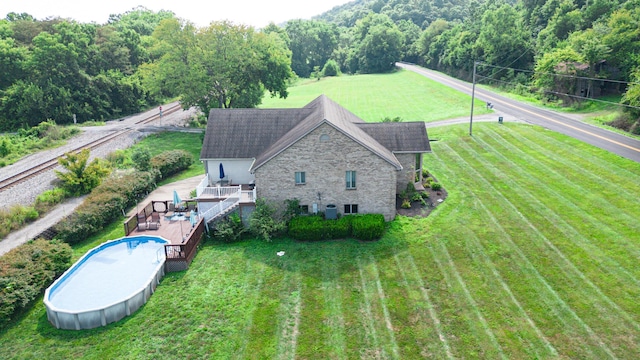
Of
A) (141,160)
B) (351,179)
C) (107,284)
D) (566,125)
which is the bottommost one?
(107,284)

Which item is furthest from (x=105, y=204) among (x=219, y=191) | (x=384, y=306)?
(x=384, y=306)

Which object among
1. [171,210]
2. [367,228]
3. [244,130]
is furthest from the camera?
[244,130]

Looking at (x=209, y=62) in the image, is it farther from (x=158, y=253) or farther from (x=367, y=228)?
(x=367, y=228)

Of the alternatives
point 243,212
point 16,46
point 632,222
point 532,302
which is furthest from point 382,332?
point 16,46

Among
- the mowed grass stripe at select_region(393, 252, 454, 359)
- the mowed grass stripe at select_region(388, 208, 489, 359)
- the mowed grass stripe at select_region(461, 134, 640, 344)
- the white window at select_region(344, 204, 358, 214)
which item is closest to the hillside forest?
the mowed grass stripe at select_region(461, 134, 640, 344)

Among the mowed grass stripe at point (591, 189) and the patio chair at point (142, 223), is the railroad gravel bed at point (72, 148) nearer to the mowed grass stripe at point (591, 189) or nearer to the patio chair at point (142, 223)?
the patio chair at point (142, 223)

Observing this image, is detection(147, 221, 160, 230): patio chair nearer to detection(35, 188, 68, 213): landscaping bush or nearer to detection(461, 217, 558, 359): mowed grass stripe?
detection(35, 188, 68, 213): landscaping bush
